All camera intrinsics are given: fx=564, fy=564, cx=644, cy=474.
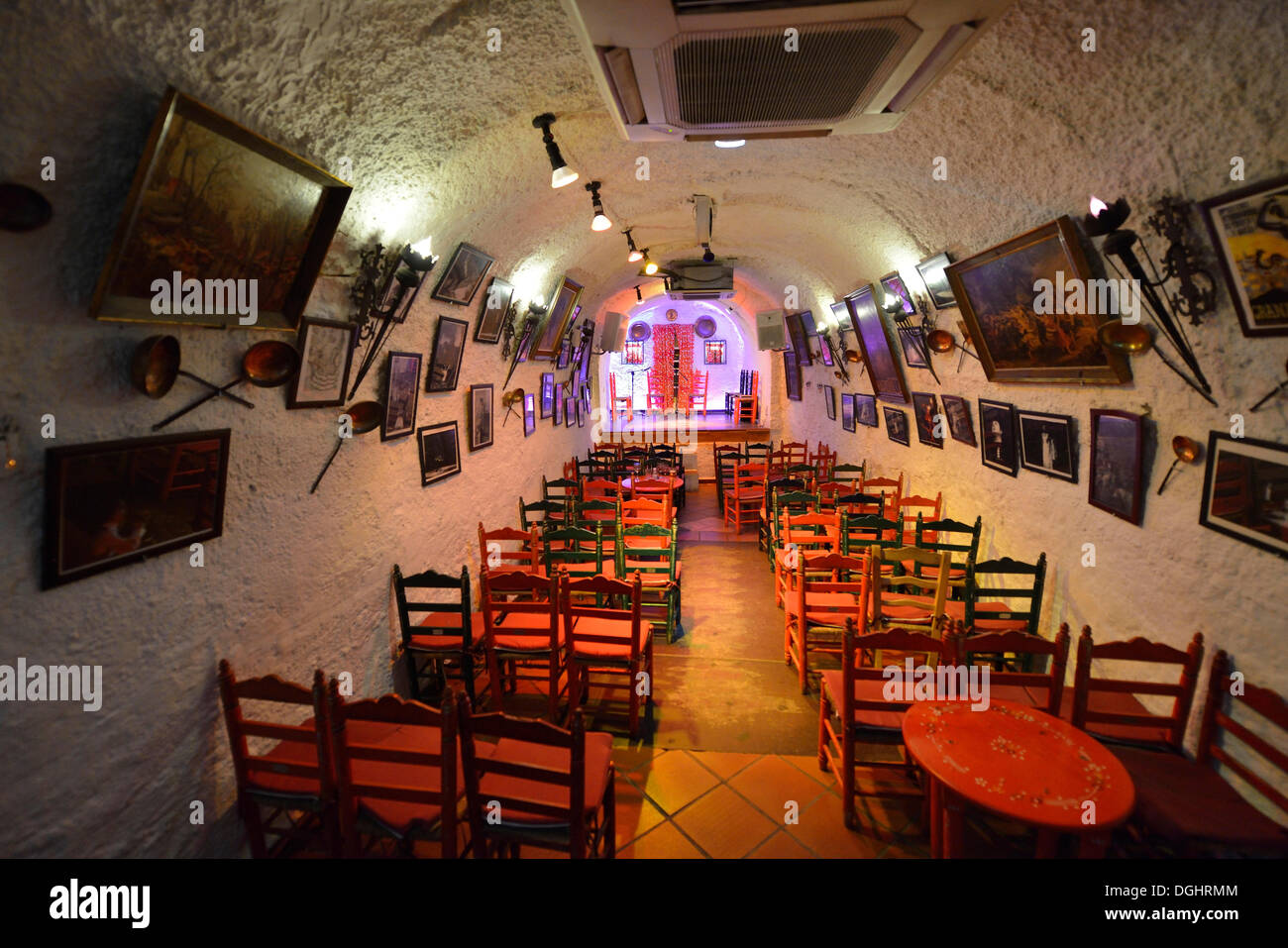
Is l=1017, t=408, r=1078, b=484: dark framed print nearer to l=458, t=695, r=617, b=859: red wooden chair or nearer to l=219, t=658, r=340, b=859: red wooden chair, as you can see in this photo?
l=458, t=695, r=617, b=859: red wooden chair

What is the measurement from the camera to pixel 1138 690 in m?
2.57

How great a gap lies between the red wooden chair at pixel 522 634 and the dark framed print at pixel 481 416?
1.90 m

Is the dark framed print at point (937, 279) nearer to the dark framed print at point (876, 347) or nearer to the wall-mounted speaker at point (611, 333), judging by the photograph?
the dark framed print at point (876, 347)

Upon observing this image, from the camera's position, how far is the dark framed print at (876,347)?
5.99m

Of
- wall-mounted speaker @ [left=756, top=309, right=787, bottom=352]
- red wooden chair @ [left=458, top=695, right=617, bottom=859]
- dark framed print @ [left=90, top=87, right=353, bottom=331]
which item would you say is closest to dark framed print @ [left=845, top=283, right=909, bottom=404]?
wall-mounted speaker @ [left=756, top=309, right=787, bottom=352]

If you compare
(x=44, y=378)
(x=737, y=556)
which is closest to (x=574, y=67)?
(x=44, y=378)

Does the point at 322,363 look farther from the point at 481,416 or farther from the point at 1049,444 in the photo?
the point at 1049,444

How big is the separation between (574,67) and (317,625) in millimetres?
3110

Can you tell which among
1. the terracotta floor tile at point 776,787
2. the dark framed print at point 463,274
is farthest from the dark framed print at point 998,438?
the dark framed print at point 463,274

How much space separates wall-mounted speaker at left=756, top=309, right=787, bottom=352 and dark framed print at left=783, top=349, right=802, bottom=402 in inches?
10.6

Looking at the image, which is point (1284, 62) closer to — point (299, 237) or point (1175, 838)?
point (1175, 838)

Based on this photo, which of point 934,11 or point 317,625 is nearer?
point 934,11

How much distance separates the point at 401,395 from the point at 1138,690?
4358mm

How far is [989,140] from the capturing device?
297cm
